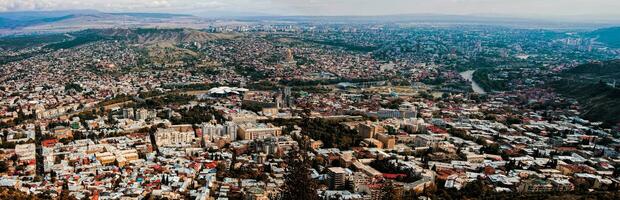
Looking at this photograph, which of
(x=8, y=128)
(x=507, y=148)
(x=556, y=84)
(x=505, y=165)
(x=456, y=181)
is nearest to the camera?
(x=456, y=181)

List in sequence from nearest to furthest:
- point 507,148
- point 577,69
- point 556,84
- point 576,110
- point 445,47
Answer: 1. point 507,148
2. point 576,110
3. point 556,84
4. point 577,69
5. point 445,47

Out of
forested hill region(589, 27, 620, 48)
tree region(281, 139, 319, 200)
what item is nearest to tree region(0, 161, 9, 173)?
tree region(281, 139, 319, 200)

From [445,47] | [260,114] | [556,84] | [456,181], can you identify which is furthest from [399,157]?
[445,47]

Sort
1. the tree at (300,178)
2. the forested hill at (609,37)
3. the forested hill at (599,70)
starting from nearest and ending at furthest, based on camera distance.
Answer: the tree at (300,178) < the forested hill at (599,70) < the forested hill at (609,37)

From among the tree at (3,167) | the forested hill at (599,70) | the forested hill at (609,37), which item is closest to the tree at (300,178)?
the tree at (3,167)

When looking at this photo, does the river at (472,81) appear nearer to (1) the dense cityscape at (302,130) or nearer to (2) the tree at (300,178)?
(1) the dense cityscape at (302,130)

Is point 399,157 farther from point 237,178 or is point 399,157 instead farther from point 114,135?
point 114,135

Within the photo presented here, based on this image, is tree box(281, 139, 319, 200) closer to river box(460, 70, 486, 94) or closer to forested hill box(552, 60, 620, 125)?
forested hill box(552, 60, 620, 125)

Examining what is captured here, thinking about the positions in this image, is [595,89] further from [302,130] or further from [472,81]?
[302,130]
